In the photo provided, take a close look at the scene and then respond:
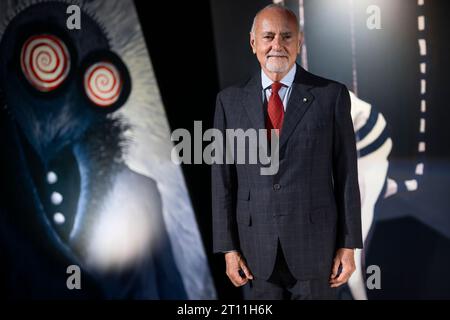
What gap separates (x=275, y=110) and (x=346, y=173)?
14.2 inches

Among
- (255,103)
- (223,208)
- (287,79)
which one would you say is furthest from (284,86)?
(223,208)

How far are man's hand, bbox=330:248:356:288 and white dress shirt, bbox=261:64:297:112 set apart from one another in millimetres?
605

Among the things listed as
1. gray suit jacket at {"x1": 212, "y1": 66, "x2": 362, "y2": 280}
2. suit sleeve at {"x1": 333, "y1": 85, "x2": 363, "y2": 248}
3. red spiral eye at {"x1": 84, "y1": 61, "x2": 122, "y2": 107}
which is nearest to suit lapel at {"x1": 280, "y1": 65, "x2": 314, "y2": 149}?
gray suit jacket at {"x1": 212, "y1": 66, "x2": 362, "y2": 280}

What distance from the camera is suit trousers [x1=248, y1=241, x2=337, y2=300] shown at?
2.22m

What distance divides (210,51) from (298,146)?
1.25m

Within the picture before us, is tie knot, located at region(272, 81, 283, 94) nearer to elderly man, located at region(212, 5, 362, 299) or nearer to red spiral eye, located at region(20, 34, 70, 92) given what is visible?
elderly man, located at region(212, 5, 362, 299)

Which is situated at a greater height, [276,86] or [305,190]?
[276,86]

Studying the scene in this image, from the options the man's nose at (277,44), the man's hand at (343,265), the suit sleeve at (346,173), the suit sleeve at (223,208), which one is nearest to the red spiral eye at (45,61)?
the suit sleeve at (223,208)

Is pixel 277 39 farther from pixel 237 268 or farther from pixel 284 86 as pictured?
pixel 237 268

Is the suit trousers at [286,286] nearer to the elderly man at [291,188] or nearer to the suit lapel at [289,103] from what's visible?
the elderly man at [291,188]

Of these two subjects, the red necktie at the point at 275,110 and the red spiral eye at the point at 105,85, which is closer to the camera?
the red necktie at the point at 275,110

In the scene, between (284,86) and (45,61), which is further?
(45,61)

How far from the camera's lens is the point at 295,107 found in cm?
219

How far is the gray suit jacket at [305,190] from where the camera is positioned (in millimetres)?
2186
